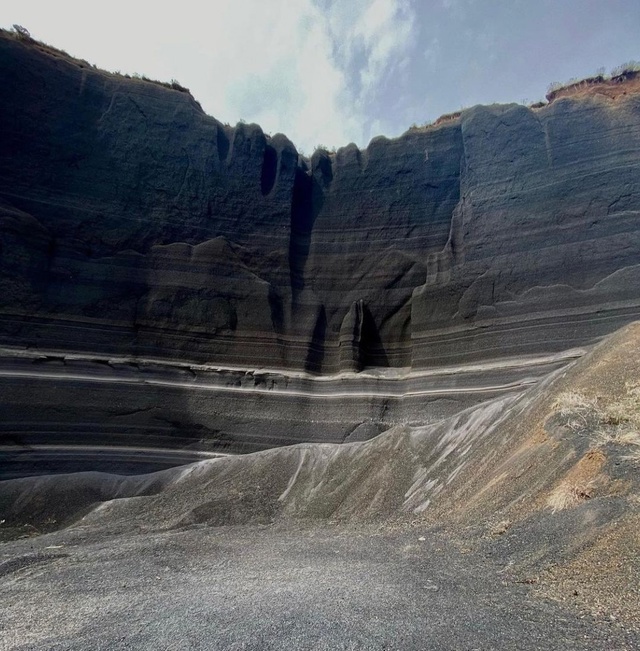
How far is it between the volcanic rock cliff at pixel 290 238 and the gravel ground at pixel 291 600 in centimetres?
620

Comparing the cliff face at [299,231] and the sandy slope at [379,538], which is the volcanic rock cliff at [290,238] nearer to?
the cliff face at [299,231]

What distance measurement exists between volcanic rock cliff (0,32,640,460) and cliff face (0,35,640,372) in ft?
0.15

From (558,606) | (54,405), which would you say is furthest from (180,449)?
(558,606)

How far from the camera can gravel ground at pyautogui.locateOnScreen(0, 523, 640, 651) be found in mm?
2705

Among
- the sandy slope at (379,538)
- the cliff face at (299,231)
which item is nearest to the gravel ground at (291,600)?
the sandy slope at (379,538)

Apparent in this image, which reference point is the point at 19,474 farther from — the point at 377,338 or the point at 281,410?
the point at 377,338

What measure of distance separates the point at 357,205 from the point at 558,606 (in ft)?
43.6

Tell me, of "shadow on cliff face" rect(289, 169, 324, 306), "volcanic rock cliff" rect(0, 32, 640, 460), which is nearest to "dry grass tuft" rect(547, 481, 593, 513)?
"volcanic rock cliff" rect(0, 32, 640, 460)

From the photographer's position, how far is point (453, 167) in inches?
568

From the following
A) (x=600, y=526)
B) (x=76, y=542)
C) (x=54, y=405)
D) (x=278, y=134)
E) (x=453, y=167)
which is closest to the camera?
(x=600, y=526)

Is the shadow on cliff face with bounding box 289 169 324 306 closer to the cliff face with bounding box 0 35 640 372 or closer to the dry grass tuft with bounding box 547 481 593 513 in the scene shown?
the cliff face with bounding box 0 35 640 372

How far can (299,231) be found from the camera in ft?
49.1

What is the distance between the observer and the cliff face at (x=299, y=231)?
11.6 metres

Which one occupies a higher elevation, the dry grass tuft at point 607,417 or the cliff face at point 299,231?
the cliff face at point 299,231
